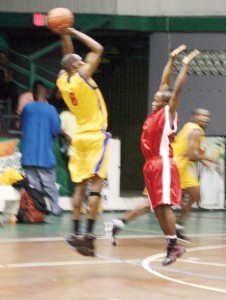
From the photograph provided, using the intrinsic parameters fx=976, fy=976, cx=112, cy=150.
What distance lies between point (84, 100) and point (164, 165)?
4.21 ft

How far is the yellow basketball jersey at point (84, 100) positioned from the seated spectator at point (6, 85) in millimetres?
8398

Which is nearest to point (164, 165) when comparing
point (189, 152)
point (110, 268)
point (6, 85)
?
point (110, 268)

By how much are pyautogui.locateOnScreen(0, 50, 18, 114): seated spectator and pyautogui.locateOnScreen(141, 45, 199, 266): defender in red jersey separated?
9036 millimetres

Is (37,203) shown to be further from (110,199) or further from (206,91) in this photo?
(206,91)

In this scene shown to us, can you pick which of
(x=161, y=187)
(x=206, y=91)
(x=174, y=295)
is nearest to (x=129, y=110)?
(x=206, y=91)

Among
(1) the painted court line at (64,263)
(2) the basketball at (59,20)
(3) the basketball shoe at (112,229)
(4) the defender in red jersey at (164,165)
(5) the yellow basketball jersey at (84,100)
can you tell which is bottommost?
(1) the painted court line at (64,263)

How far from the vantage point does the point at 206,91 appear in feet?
71.6

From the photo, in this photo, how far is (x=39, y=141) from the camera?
17.1m

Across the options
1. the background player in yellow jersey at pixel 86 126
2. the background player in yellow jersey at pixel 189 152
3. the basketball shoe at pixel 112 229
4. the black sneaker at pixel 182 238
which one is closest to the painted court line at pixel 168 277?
the black sneaker at pixel 182 238

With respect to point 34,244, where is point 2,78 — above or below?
above

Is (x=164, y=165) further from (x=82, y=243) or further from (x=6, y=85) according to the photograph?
(x=6, y=85)

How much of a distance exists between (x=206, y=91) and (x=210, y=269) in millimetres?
10986

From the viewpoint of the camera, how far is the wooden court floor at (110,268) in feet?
31.3

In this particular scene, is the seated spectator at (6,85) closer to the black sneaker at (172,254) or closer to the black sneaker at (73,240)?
the black sneaker at (73,240)
